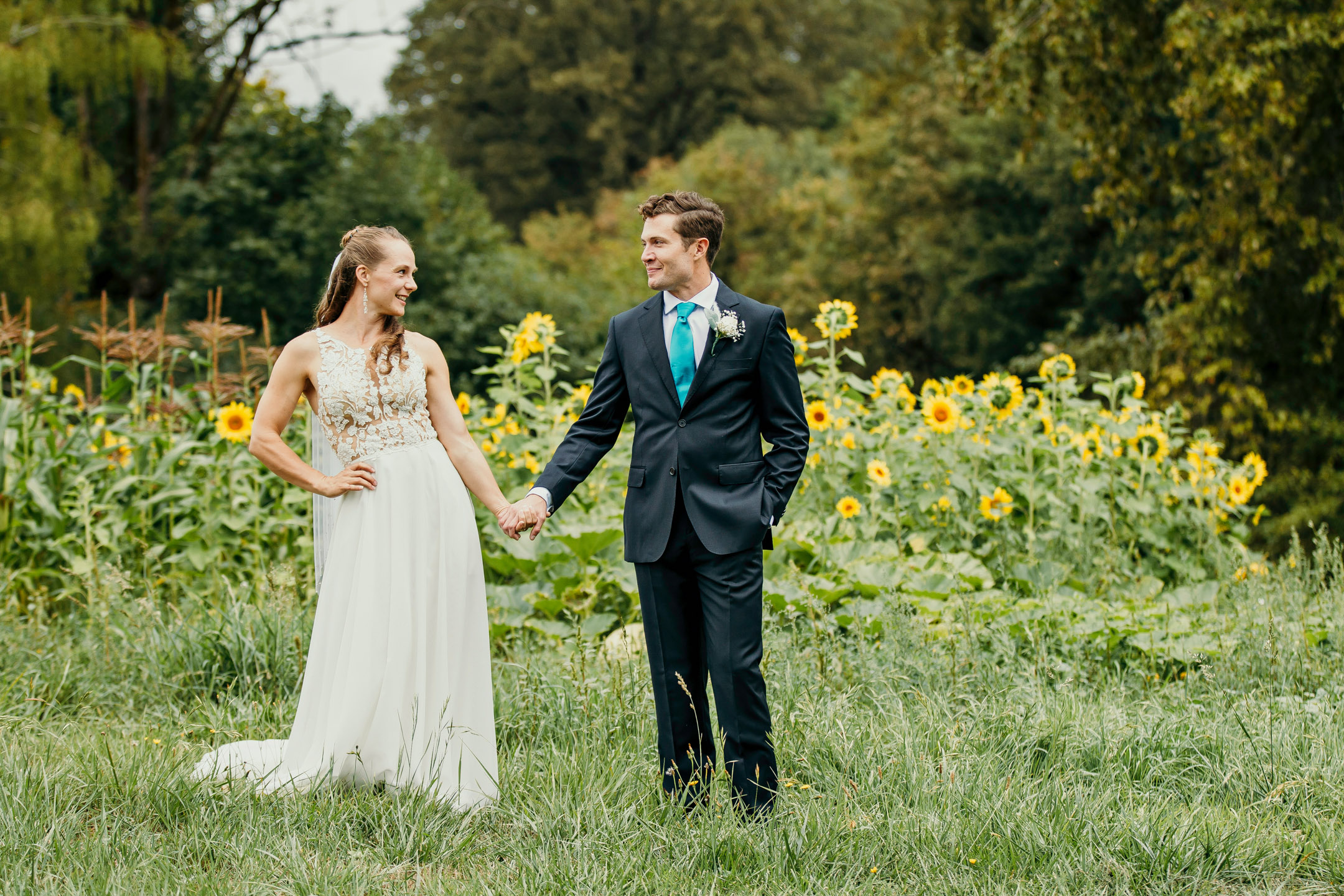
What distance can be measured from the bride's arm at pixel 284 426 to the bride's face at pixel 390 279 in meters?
0.23

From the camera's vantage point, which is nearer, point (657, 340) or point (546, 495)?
point (657, 340)

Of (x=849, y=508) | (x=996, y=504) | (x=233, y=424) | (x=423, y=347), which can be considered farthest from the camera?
(x=996, y=504)

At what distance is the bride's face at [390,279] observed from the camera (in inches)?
139

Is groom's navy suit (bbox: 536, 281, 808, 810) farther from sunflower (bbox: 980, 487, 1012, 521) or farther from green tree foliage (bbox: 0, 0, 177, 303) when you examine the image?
green tree foliage (bbox: 0, 0, 177, 303)

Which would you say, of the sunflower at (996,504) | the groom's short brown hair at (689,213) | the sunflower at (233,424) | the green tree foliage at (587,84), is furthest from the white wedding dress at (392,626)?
the green tree foliage at (587,84)

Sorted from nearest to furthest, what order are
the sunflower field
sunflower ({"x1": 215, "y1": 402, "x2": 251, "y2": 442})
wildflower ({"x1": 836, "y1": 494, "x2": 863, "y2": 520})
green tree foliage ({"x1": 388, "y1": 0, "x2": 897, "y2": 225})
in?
the sunflower field < sunflower ({"x1": 215, "y1": 402, "x2": 251, "y2": 442}) < wildflower ({"x1": 836, "y1": 494, "x2": 863, "y2": 520}) < green tree foliage ({"x1": 388, "y1": 0, "x2": 897, "y2": 225})

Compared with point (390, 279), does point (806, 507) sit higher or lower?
lower

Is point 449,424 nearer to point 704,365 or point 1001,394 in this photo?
point 704,365

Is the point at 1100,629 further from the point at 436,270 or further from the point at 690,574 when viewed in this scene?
the point at 436,270

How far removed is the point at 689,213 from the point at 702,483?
0.76 m

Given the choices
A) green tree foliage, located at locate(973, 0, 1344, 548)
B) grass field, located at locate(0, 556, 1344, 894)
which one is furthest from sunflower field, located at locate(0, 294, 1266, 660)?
green tree foliage, located at locate(973, 0, 1344, 548)

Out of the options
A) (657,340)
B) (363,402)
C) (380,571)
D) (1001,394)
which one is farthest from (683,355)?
(1001,394)

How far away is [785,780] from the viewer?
11.7 feet

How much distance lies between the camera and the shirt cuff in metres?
3.42
